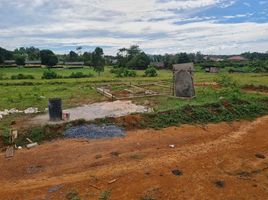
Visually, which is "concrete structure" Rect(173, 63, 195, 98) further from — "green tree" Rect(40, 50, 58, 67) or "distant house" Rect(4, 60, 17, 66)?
"distant house" Rect(4, 60, 17, 66)

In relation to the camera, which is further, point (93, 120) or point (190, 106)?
point (190, 106)

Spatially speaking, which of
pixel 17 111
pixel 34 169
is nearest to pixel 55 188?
pixel 34 169

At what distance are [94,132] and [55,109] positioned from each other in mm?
2005

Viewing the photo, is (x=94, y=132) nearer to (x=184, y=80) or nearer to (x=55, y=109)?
(x=55, y=109)

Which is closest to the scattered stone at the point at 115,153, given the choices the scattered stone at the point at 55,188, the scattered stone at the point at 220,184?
the scattered stone at the point at 55,188

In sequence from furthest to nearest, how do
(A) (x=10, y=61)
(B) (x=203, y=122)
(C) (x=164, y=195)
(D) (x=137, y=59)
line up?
(A) (x=10, y=61)
(D) (x=137, y=59)
(B) (x=203, y=122)
(C) (x=164, y=195)

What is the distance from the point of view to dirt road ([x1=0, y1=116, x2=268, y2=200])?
659 centimetres

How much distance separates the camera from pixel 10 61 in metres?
65.2

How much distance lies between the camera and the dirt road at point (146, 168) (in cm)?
659

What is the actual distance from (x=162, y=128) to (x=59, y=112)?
3.83m

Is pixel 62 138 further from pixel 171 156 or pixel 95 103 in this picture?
pixel 95 103

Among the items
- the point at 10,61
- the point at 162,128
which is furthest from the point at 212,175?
the point at 10,61

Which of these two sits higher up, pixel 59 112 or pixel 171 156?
pixel 59 112

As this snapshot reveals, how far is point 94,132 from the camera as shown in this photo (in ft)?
33.7
